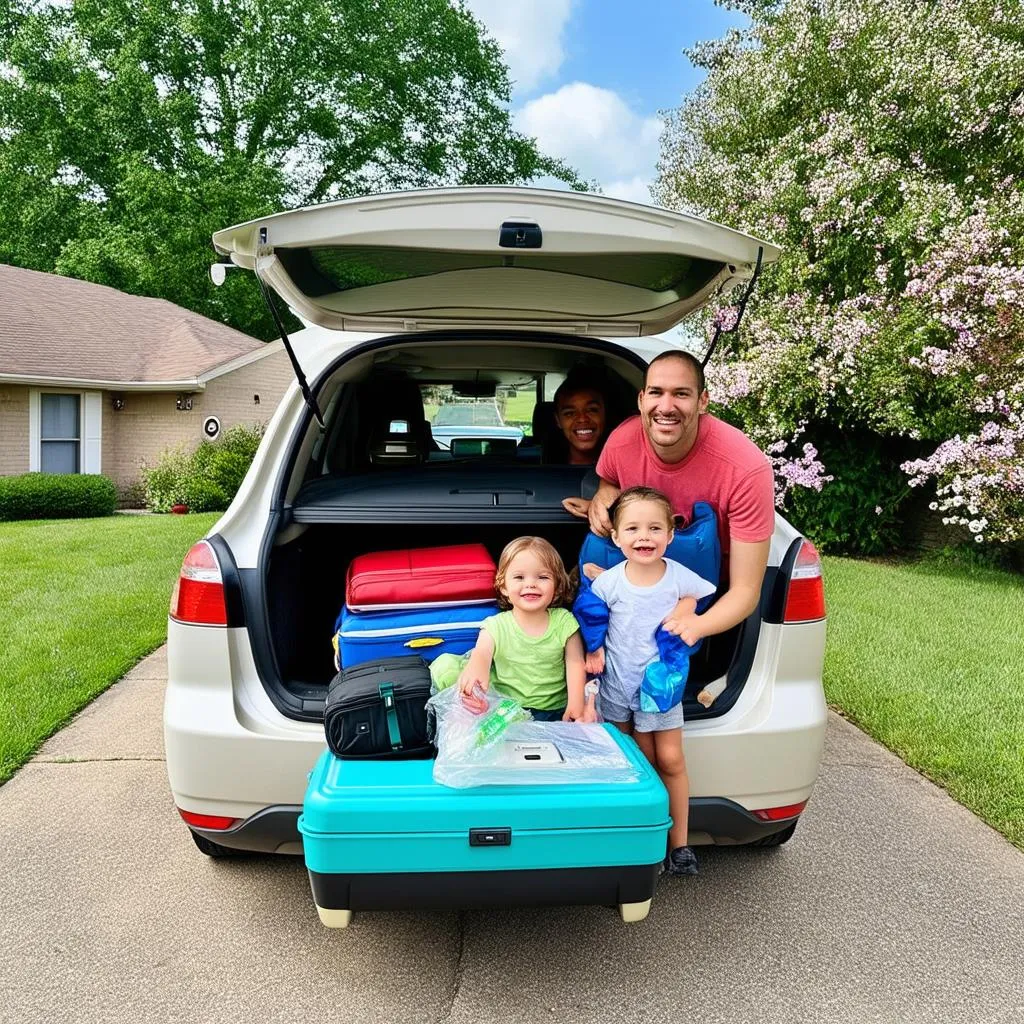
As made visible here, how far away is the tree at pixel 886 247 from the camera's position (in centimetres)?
849

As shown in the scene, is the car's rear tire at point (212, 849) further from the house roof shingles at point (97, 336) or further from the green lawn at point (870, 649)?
the house roof shingles at point (97, 336)

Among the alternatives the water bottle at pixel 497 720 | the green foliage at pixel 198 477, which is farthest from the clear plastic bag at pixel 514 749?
the green foliage at pixel 198 477

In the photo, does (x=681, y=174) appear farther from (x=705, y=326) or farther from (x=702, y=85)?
(x=705, y=326)

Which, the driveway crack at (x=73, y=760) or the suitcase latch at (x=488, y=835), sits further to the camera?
the driveway crack at (x=73, y=760)

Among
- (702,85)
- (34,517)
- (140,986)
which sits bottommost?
(34,517)

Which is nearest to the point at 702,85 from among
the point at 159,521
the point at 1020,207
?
the point at 1020,207

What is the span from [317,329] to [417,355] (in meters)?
0.57

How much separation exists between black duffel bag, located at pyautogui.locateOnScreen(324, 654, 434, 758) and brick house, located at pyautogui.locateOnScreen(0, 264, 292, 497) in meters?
15.9

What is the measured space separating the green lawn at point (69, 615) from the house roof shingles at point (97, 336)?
6.04 meters

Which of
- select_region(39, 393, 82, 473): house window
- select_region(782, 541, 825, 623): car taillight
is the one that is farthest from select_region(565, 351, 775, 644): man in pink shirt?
select_region(39, 393, 82, 473): house window

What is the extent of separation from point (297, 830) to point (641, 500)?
127 cm

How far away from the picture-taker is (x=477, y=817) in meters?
1.84

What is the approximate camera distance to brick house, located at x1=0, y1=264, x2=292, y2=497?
16125 millimetres

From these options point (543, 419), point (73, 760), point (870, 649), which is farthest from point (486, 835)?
point (870, 649)
